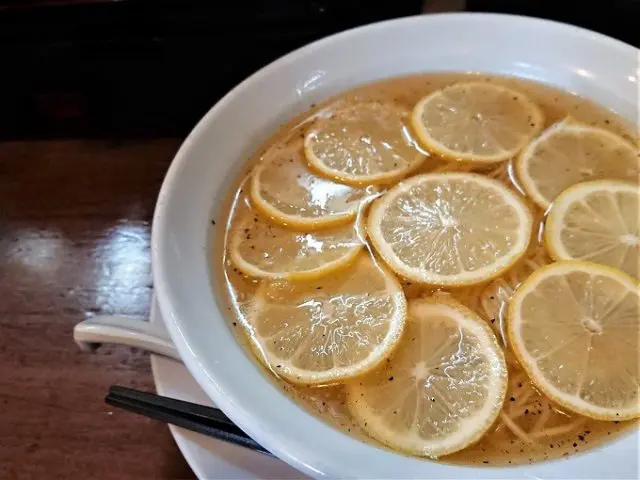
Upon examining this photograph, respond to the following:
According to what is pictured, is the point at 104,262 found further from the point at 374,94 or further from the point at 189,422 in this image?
the point at 374,94

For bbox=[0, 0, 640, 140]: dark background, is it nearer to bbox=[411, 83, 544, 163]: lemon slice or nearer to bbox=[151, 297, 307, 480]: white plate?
bbox=[411, 83, 544, 163]: lemon slice

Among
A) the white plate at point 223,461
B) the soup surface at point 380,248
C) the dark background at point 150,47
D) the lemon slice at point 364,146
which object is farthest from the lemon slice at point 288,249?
the dark background at point 150,47

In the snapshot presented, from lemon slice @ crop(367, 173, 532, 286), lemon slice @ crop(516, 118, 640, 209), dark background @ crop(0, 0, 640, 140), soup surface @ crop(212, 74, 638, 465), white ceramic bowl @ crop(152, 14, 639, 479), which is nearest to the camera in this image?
white ceramic bowl @ crop(152, 14, 639, 479)

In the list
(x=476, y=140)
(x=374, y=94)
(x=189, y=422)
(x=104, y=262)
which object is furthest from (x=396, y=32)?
(x=189, y=422)

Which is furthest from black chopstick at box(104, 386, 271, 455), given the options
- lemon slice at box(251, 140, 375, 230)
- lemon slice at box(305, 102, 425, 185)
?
lemon slice at box(305, 102, 425, 185)

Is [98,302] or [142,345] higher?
[142,345]
